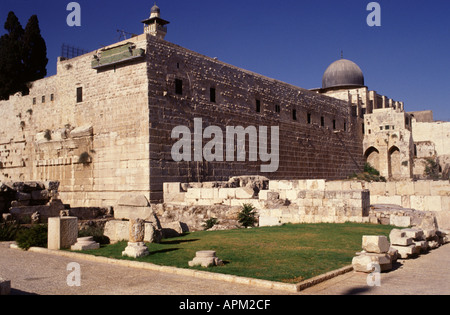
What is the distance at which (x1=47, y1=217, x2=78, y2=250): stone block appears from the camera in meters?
8.61

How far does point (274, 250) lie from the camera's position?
7316 mm

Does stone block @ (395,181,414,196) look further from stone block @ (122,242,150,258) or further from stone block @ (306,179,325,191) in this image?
stone block @ (122,242,150,258)

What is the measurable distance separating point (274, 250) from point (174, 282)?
2.37 m

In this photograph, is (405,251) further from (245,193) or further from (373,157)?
(373,157)

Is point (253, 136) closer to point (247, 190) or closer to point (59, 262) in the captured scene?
point (247, 190)

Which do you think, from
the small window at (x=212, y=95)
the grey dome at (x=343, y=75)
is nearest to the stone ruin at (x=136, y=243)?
the small window at (x=212, y=95)

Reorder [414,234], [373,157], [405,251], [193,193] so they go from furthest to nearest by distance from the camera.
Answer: [373,157]
[193,193]
[414,234]
[405,251]

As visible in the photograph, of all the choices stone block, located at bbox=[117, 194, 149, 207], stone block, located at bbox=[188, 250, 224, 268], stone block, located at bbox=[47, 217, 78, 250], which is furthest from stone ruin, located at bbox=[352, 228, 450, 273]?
stone block, located at bbox=[117, 194, 149, 207]

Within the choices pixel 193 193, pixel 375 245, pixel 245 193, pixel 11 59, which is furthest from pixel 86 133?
pixel 375 245

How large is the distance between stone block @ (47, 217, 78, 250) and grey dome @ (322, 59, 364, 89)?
29.9 metres
